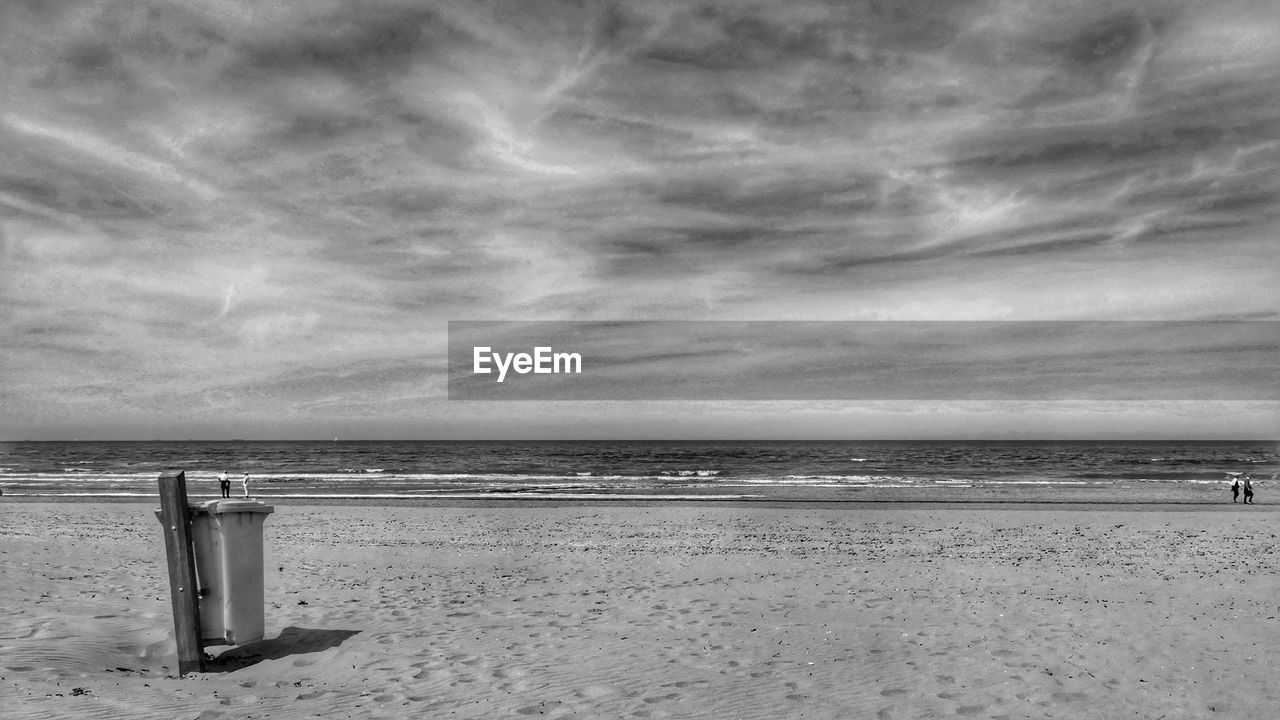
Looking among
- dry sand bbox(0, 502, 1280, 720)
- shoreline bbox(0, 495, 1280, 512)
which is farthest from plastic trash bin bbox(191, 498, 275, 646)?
shoreline bbox(0, 495, 1280, 512)

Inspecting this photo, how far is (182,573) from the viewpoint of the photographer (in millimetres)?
6941

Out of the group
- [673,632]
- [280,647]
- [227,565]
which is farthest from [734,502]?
[227,565]

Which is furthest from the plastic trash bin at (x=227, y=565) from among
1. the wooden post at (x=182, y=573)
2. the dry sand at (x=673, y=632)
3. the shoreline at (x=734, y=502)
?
the shoreline at (x=734, y=502)

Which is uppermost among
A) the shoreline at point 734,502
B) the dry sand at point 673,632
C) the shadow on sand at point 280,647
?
the shadow on sand at point 280,647

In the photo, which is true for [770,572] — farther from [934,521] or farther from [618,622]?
[934,521]

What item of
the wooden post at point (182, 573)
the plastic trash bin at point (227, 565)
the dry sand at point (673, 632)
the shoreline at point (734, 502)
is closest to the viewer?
the dry sand at point (673, 632)

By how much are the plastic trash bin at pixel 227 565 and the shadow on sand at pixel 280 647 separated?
0.21 m

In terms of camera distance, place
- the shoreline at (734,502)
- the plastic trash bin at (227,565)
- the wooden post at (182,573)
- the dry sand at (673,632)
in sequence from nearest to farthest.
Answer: the dry sand at (673,632) → the wooden post at (182,573) → the plastic trash bin at (227,565) → the shoreline at (734,502)

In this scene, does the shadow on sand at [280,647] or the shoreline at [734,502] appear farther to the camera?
Answer: the shoreline at [734,502]

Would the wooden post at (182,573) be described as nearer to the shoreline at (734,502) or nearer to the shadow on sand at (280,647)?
A: the shadow on sand at (280,647)

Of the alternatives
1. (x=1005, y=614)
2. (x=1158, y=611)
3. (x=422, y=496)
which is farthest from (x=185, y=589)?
(x=422, y=496)

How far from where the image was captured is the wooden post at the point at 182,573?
270 inches

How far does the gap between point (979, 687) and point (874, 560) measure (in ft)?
25.5

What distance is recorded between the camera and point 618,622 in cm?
908
